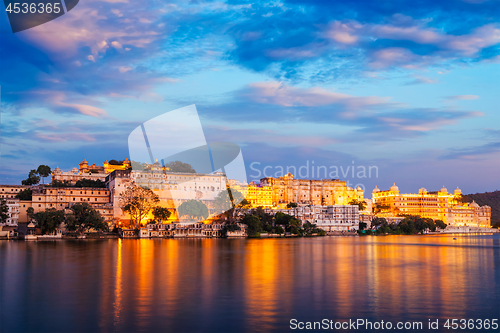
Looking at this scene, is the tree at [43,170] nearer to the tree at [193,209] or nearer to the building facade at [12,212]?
the building facade at [12,212]

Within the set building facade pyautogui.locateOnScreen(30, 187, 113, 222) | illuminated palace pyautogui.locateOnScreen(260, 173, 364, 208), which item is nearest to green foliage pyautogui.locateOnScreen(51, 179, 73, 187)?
building facade pyautogui.locateOnScreen(30, 187, 113, 222)

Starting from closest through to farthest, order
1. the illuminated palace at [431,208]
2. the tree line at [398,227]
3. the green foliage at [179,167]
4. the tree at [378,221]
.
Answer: the tree line at [398,227] → the tree at [378,221] → the green foliage at [179,167] → the illuminated palace at [431,208]

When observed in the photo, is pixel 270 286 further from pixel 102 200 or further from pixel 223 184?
pixel 223 184

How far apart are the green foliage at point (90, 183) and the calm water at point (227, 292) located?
137 feet

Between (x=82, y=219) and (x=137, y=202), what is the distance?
324 inches

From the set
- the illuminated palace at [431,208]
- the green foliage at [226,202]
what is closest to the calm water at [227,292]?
the green foliage at [226,202]

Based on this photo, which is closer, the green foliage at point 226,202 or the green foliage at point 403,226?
the green foliage at point 226,202

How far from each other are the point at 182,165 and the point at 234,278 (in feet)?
209

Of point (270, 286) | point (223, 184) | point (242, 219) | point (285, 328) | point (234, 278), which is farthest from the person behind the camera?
point (223, 184)

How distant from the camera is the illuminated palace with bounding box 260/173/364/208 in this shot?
100494mm

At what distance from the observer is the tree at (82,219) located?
→ 179ft

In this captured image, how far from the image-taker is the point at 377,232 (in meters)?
82.4

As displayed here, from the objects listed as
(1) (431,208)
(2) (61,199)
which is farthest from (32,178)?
(1) (431,208)

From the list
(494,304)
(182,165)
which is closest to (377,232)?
(182,165)
